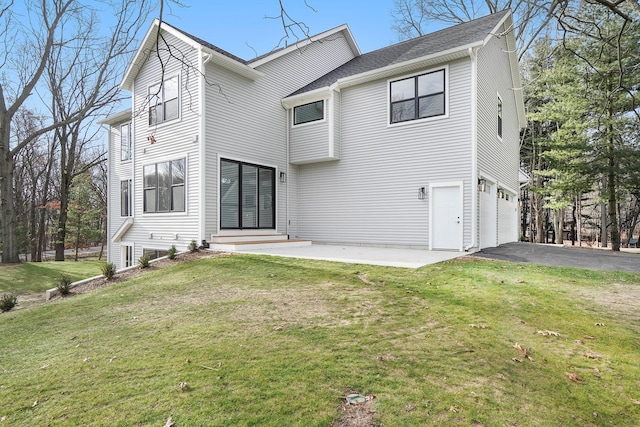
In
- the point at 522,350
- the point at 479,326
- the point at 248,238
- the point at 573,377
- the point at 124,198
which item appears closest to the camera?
the point at 573,377

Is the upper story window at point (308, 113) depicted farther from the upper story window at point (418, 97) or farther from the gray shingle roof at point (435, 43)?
the upper story window at point (418, 97)

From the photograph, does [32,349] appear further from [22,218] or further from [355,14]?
[22,218]

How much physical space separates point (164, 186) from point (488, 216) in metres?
10.6

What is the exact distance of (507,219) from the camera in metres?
13.9

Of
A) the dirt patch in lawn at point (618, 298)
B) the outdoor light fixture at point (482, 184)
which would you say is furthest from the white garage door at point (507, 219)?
the dirt patch in lawn at point (618, 298)

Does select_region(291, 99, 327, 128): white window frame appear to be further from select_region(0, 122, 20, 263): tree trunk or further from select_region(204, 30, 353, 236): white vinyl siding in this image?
select_region(0, 122, 20, 263): tree trunk

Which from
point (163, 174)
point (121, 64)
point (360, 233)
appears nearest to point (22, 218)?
point (121, 64)

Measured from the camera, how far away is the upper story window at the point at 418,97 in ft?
32.9

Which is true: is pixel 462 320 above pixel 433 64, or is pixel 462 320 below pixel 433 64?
below

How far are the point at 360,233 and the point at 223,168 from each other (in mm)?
4890

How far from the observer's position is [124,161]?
1480 centimetres

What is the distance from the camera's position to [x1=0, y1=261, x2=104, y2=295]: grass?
1008cm

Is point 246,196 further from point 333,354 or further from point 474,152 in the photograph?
point 333,354

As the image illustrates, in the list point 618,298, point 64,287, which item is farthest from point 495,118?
point 64,287
